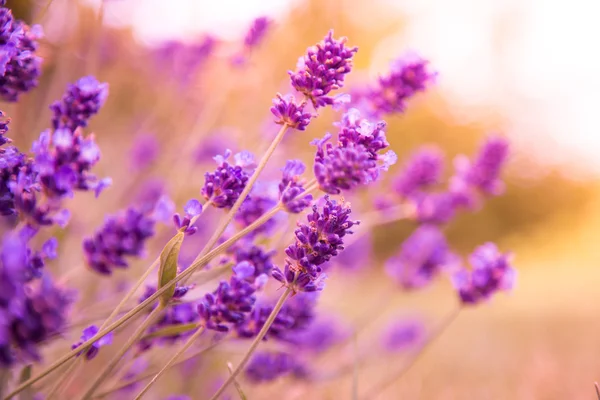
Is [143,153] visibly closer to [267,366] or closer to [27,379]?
[267,366]

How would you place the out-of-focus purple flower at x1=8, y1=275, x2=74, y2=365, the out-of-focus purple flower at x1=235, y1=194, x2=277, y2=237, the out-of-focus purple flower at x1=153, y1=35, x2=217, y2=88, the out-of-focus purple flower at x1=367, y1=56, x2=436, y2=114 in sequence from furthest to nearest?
the out-of-focus purple flower at x1=153, y1=35, x2=217, y2=88
the out-of-focus purple flower at x1=367, y1=56, x2=436, y2=114
the out-of-focus purple flower at x1=235, y1=194, x2=277, y2=237
the out-of-focus purple flower at x1=8, y1=275, x2=74, y2=365

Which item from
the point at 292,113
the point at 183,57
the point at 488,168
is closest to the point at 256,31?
the point at 183,57

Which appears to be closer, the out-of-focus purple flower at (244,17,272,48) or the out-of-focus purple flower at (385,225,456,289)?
the out-of-focus purple flower at (244,17,272,48)

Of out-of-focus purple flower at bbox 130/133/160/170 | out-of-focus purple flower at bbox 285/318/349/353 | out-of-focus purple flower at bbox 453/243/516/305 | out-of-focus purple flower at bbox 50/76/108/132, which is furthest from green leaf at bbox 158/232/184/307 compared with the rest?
out-of-focus purple flower at bbox 130/133/160/170

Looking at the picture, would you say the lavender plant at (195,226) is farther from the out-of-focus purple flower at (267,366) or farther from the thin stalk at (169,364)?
the out-of-focus purple flower at (267,366)

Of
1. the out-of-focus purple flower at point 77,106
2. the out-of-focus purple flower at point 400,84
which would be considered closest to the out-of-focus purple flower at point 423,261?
the out-of-focus purple flower at point 400,84

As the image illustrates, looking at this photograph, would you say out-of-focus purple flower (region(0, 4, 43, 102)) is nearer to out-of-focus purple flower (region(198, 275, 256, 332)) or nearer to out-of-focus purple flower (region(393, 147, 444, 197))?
out-of-focus purple flower (region(198, 275, 256, 332))
